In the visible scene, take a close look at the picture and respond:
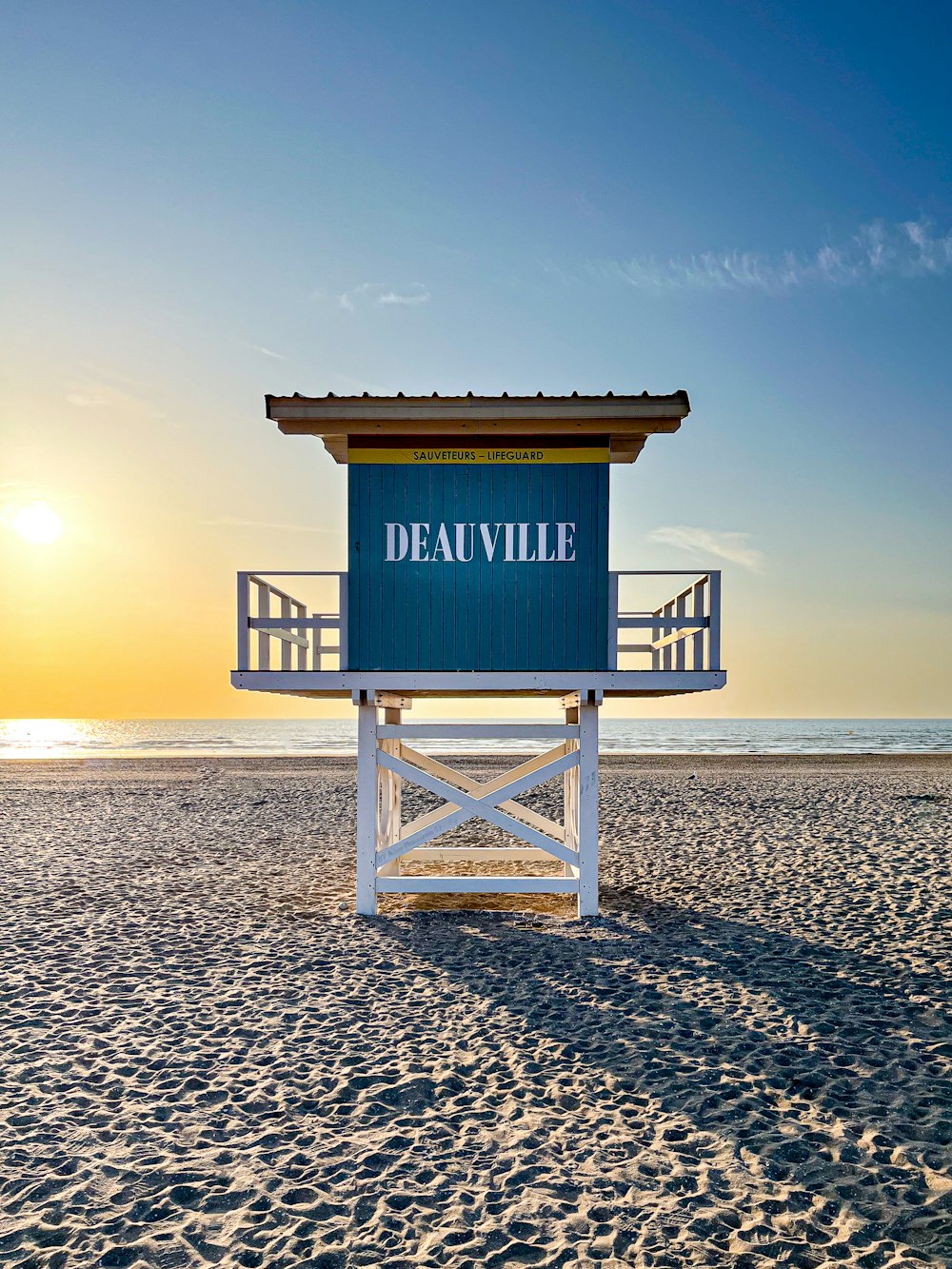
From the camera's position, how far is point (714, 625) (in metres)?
10.1

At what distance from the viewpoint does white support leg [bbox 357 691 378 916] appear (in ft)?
34.8

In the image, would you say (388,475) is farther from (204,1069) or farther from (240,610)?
(204,1069)

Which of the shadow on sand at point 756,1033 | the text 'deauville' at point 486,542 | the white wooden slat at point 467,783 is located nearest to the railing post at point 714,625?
the text 'deauville' at point 486,542

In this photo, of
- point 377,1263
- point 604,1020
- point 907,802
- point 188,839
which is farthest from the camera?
point 907,802

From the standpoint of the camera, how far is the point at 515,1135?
5336mm

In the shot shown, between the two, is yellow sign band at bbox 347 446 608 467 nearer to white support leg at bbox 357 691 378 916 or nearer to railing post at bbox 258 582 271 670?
railing post at bbox 258 582 271 670

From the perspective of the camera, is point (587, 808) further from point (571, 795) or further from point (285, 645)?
point (285, 645)

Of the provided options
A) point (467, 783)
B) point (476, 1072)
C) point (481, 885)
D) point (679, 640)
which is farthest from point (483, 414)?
point (476, 1072)

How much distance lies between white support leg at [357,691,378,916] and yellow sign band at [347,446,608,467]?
301 centimetres

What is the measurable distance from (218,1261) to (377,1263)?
79 centimetres

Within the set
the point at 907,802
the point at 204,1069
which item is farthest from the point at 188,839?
the point at 907,802

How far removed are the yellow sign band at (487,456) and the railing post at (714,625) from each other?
1.97 metres

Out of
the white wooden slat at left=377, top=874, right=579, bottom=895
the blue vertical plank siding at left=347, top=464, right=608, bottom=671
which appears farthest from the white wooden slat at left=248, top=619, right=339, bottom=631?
the white wooden slat at left=377, top=874, right=579, bottom=895

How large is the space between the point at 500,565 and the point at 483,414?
1778 millimetres
